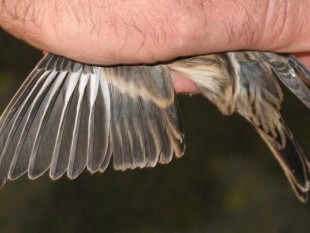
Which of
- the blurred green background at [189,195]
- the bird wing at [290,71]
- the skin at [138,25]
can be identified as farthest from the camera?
the blurred green background at [189,195]

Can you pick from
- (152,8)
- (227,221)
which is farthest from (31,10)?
(227,221)

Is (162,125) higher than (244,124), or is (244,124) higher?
(162,125)

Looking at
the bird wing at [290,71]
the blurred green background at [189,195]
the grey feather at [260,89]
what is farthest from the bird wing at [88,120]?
the blurred green background at [189,195]

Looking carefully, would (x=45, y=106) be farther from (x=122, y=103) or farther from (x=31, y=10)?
(x=31, y=10)

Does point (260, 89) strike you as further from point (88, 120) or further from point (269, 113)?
point (88, 120)

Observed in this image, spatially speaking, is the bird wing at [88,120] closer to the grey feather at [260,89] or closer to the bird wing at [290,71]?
the grey feather at [260,89]
